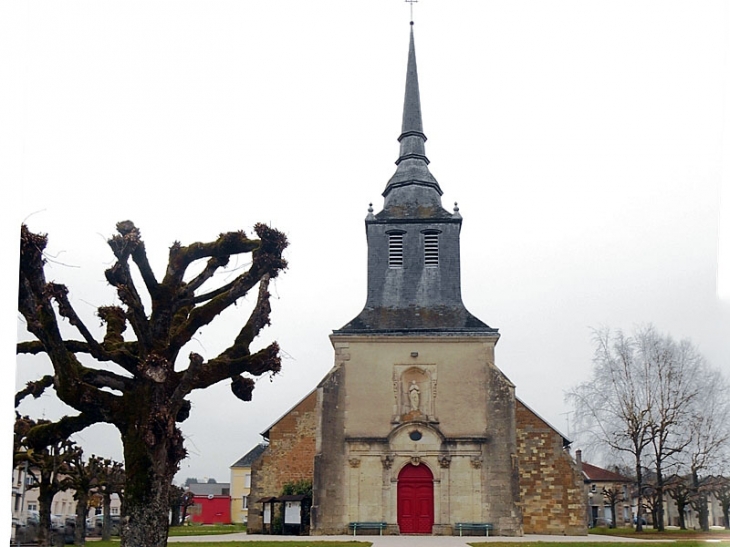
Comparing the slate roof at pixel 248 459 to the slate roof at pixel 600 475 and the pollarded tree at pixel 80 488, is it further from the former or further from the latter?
the pollarded tree at pixel 80 488

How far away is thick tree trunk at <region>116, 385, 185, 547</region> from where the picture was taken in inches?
318

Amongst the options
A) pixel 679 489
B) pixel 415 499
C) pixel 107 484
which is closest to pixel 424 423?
pixel 415 499

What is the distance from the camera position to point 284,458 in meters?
22.5

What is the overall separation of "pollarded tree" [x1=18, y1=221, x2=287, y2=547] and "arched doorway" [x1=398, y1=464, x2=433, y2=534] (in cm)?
1014

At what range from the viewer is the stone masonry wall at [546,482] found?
64.2 feet

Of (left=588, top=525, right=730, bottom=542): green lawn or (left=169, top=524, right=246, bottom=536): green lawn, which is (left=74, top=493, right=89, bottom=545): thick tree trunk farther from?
(left=588, top=525, right=730, bottom=542): green lawn

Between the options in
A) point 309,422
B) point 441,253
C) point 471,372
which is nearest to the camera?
point 471,372

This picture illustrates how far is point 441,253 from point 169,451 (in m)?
14.0

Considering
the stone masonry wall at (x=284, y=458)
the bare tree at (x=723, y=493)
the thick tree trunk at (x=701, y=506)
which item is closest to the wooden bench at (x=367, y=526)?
the stone masonry wall at (x=284, y=458)

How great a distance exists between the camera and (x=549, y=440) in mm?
20562

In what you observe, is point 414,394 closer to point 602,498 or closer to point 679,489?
point 679,489

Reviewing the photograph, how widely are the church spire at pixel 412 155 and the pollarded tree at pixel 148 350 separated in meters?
13.4

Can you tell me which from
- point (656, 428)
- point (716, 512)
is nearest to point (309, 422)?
point (656, 428)

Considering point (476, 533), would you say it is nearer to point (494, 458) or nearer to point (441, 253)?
point (494, 458)
